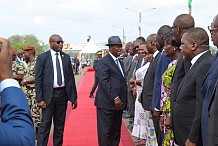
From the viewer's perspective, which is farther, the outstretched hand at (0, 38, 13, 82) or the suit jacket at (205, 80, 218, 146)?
the suit jacket at (205, 80, 218, 146)

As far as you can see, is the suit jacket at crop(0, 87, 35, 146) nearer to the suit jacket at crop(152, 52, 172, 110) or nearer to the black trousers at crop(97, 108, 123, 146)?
the suit jacket at crop(152, 52, 172, 110)

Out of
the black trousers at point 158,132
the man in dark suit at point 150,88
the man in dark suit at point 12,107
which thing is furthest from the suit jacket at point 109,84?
the man in dark suit at point 12,107

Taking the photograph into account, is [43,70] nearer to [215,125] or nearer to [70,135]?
[70,135]

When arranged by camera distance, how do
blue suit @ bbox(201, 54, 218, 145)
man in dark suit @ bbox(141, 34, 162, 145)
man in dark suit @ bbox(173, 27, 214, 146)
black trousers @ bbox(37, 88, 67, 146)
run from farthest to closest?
black trousers @ bbox(37, 88, 67, 146) → man in dark suit @ bbox(141, 34, 162, 145) → man in dark suit @ bbox(173, 27, 214, 146) → blue suit @ bbox(201, 54, 218, 145)

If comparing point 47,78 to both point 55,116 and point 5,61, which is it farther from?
point 5,61

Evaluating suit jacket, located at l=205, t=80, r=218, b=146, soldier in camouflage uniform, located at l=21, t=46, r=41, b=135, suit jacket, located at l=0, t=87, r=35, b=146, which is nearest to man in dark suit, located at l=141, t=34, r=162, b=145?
soldier in camouflage uniform, located at l=21, t=46, r=41, b=135

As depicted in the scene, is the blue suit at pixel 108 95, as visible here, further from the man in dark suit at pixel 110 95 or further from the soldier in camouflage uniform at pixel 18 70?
the soldier in camouflage uniform at pixel 18 70

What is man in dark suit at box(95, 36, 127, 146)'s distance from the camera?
6289 millimetres

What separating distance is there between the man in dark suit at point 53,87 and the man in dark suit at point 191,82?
2819 millimetres

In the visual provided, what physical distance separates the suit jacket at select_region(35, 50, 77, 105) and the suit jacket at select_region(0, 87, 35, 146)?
15.8ft

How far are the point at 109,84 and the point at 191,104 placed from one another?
2.52 m

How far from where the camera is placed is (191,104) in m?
3.90

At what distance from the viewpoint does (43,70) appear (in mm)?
6496

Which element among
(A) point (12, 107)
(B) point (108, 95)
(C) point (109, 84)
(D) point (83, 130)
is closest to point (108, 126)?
(B) point (108, 95)
